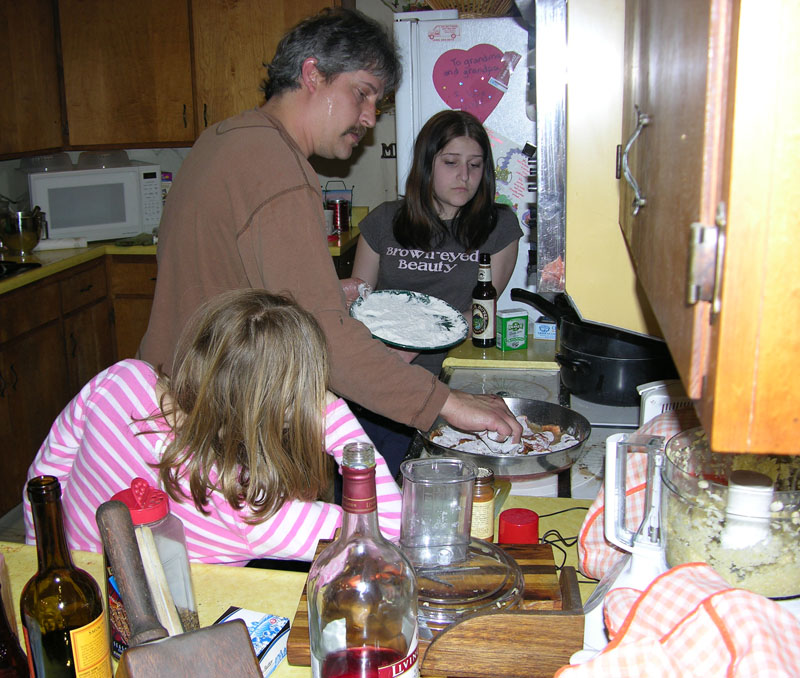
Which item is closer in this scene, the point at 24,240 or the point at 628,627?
the point at 628,627

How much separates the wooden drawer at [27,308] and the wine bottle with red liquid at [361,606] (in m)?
2.66

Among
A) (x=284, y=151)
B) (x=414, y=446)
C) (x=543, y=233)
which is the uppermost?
(x=284, y=151)

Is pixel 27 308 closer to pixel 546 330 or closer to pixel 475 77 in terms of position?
pixel 475 77

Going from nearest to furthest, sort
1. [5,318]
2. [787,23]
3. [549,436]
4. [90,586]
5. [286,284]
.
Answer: [787,23] < [90,586] < [286,284] < [549,436] < [5,318]

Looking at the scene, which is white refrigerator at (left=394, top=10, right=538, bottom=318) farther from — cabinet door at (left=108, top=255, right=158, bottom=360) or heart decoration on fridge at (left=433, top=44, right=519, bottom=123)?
cabinet door at (left=108, top=255, right=158, bottom=360)

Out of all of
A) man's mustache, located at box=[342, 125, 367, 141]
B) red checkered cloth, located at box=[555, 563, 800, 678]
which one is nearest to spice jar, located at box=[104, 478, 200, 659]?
red checkered cloth, located at box=[555, 563, 800, 678]

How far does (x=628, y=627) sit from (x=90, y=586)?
549 millimetres

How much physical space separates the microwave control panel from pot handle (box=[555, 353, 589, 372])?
2.78 meters

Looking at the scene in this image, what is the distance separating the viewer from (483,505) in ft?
3.66

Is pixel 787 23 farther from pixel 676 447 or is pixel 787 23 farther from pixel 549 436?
pixel 549 436

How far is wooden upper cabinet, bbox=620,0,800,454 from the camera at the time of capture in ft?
1.22

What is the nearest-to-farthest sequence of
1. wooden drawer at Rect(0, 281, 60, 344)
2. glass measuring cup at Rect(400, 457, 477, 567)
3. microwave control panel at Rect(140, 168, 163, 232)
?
1. glass measuring cup at Rect(400, 457, 477, 567)
2. wooden drawer at Rect(0, 281, 60, 344)
3. microwave control panel at Rect(140, 168, 163, 232)

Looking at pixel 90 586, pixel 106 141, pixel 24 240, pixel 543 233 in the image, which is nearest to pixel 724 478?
pixel 543 233

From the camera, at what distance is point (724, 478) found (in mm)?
818
